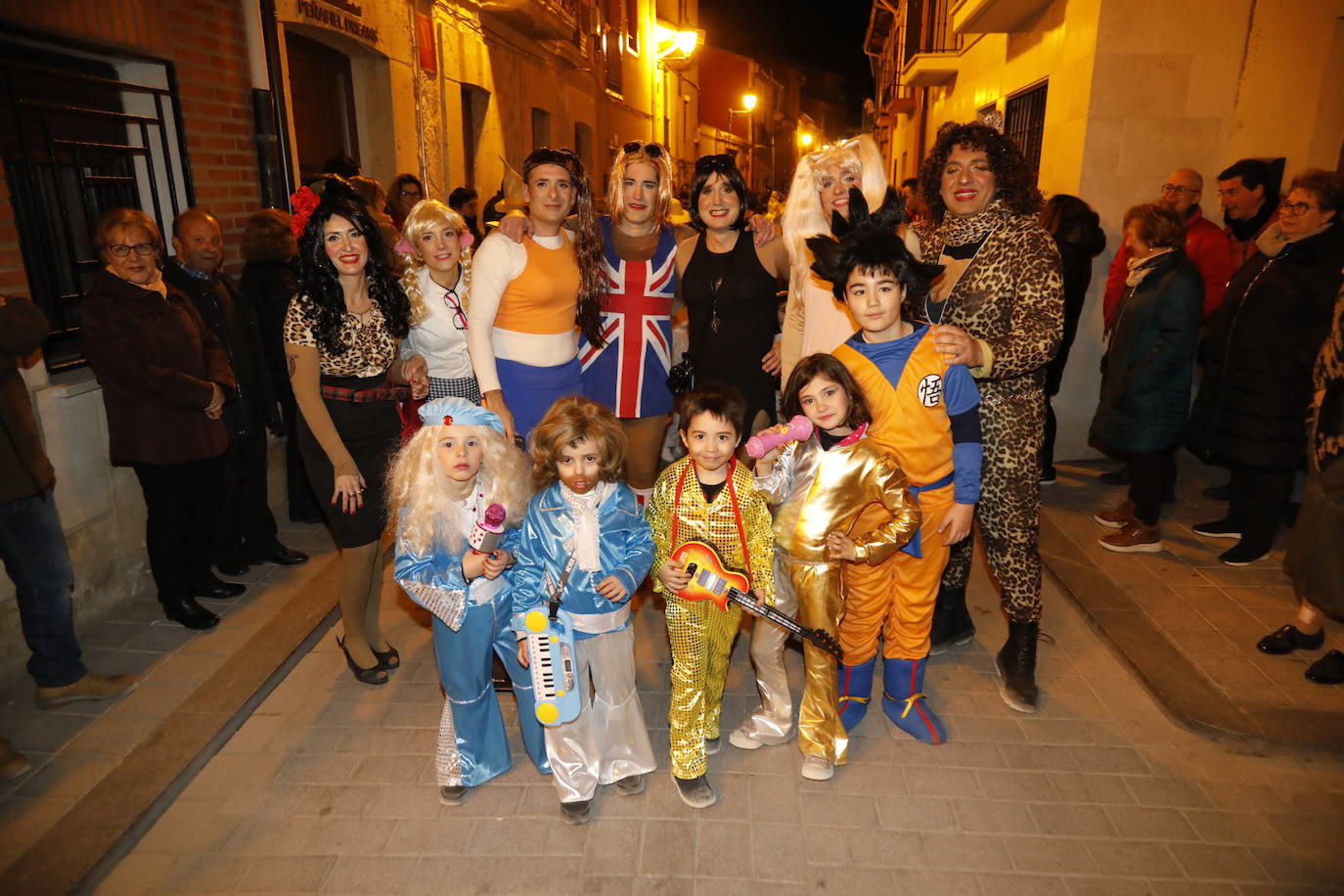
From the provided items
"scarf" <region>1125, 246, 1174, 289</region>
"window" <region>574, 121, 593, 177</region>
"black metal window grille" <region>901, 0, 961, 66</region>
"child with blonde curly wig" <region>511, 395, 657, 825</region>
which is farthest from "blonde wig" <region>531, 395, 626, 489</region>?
"window" <region>574, 121, 593, 177</region>

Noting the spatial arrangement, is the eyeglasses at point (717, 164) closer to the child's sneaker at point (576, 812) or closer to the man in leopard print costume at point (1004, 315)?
the man in leopard print costume at point (1004, 315)

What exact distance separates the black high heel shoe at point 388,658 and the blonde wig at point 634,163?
7.52ft

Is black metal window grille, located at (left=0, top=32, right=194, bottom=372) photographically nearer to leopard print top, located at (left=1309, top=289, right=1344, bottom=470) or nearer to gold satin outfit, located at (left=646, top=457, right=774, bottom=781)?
gold satin outfit, located at (left=646, top=457, right=774, bottom=781)

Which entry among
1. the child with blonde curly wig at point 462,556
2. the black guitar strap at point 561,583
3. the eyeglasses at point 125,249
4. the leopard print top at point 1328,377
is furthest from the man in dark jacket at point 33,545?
the leopard print top at point 1328,377

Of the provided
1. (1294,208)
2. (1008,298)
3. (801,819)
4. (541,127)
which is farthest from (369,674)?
(541,127)

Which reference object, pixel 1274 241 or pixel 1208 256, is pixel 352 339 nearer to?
pixel 1274 241

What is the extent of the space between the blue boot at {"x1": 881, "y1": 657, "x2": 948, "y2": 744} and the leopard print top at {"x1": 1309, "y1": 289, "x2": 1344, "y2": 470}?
6.24 feet

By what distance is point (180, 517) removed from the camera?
4.01 m

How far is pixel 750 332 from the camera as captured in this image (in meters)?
3.59

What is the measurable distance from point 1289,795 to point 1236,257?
4580 mm

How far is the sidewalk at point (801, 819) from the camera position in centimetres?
247

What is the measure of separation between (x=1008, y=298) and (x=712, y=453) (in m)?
1.39

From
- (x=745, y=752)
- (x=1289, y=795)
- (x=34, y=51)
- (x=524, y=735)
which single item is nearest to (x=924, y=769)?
(x=745, y=752)

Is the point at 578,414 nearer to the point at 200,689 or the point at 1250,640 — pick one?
the point at 200,689
